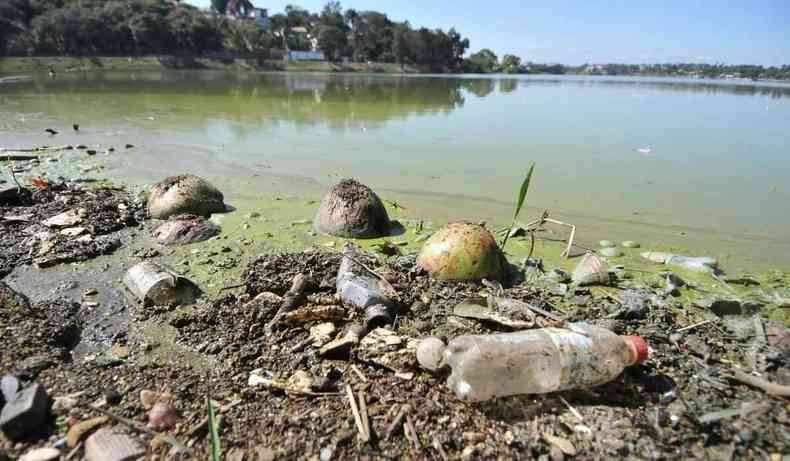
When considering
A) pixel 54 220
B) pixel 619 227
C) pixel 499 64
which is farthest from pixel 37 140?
pixel 499 64

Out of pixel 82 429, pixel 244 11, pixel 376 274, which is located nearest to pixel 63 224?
pixel 82 429

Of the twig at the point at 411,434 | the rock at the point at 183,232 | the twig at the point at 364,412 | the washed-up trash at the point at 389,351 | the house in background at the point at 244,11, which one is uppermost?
the house in background at the point at 244,11

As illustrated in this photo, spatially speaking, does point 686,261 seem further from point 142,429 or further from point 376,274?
point 142,429

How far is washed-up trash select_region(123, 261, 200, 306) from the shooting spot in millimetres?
2879

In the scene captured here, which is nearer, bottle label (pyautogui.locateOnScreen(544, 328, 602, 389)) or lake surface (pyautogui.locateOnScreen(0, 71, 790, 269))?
bottle label (pyautogui.locateOnScreen(544, 328, 602, 389))

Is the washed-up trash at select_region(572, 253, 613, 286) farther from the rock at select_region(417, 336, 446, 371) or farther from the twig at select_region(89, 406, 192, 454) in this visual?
the twig at select_region(89, 406, 192, 454)

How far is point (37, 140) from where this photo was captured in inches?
321

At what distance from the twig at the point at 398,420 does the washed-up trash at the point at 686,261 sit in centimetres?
313

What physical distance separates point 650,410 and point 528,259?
73.9 inches

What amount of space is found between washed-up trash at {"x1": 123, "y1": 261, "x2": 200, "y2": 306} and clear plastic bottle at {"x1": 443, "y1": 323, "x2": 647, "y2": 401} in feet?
6.31

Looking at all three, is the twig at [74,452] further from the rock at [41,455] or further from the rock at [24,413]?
the rock at [24,413]

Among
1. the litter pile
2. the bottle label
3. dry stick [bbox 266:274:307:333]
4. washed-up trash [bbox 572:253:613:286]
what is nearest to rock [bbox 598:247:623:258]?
washed-up trash [bbox 572:253:613:286]

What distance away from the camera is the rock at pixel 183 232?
155 inches

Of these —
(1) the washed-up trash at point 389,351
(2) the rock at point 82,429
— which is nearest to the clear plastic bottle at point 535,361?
(1) the washed-up trash at point 389,351
